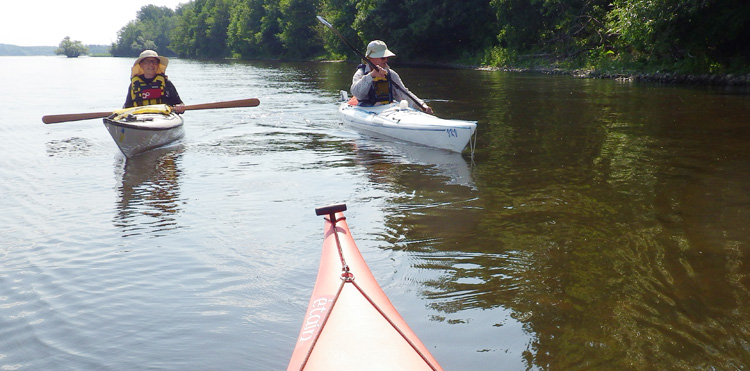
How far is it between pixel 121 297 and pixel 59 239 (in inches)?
67.3

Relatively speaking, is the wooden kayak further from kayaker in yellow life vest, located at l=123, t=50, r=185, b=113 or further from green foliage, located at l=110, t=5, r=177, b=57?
green foliage, located at l=110, t=5, r=177, b=57

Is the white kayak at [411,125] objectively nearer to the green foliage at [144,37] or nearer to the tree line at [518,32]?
the tree line at [518,32]

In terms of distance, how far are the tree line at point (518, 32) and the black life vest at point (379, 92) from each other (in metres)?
11.2

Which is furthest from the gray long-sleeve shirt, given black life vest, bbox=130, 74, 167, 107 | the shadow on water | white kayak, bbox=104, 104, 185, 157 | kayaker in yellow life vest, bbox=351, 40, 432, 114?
black life vest, bbox=130, 74, 167, 107

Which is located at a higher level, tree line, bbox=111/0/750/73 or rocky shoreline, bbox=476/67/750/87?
tree line, bbox=111/0/750/73

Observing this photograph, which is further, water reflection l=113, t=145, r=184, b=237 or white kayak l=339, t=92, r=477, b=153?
white kayak l=339, t=92, r=477, b=153

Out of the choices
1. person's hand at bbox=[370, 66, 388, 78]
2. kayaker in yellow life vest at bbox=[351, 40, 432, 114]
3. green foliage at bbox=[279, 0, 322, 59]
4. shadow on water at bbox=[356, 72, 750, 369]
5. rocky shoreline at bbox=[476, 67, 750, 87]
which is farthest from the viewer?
green foliage at bbox=[279, 0, 322, 59]

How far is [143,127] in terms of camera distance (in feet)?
30.4

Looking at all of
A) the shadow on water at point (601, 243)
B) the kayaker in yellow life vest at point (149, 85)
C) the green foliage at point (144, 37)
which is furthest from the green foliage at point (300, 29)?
the green foliage at point (144, 37)

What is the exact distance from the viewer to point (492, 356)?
334 centimetres

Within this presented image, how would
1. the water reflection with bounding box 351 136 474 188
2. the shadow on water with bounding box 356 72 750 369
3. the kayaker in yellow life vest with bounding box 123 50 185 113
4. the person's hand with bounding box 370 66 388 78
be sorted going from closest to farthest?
the shadow on water with bounding box 356 72 750 369 < the water reflection with bounding box 351 136 474 188 < the kayaker in yellow life vest with bounding box 123 50 185 113 < the person's hand with bounding box 370 66 388 78

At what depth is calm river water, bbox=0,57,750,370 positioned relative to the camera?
11.5ft

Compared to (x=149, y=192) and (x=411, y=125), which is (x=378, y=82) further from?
(x=149, y=192)

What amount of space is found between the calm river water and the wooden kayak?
0.69 metres
